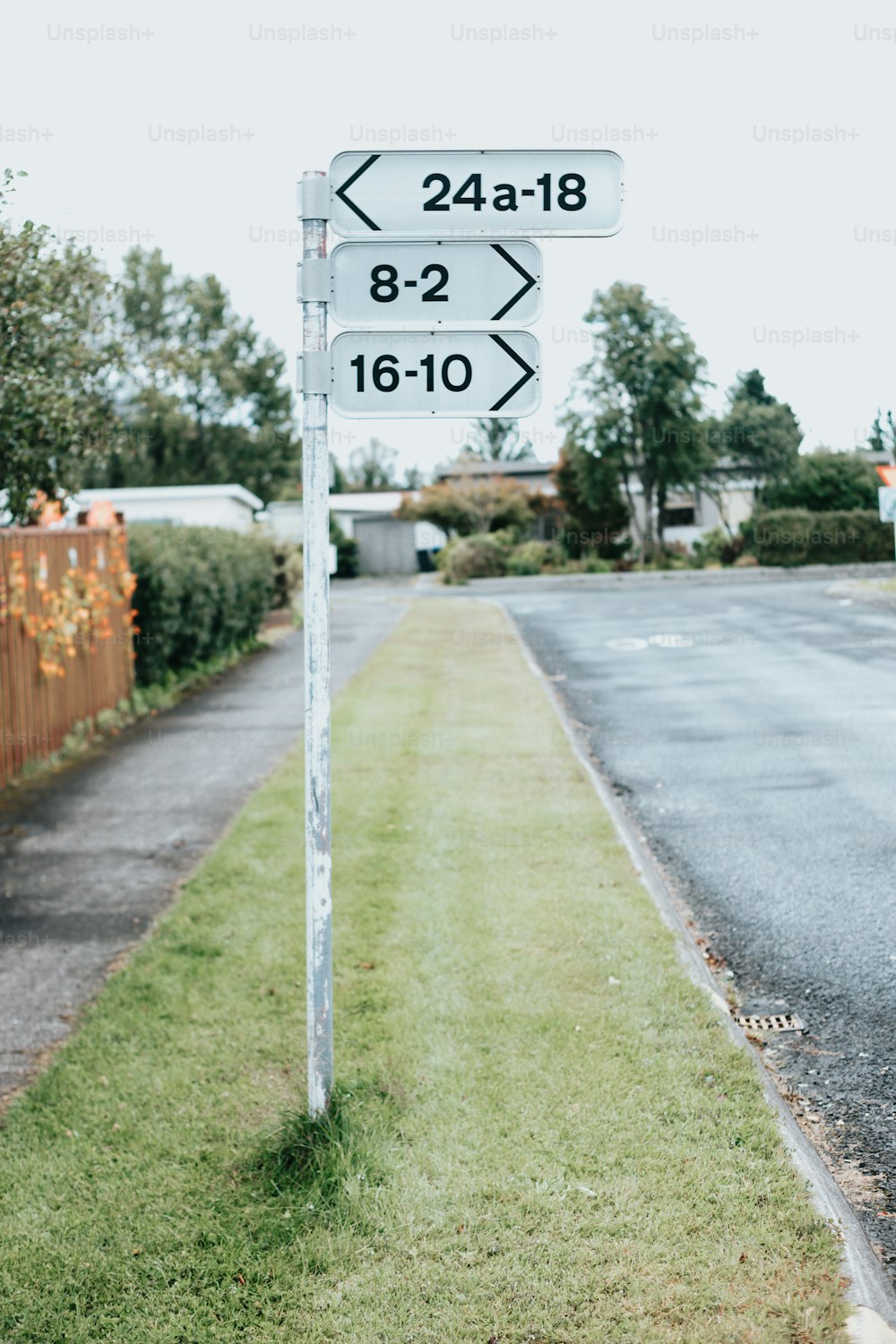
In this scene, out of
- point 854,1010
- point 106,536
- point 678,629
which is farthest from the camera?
point 678,629

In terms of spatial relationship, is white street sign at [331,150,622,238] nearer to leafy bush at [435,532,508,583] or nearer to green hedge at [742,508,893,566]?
leafy bush at [435,532,508,583]

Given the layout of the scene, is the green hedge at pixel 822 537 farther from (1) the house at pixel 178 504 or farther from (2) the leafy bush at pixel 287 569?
(2) the leafy bush at pixel 287 569

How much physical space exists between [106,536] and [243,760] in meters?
3.36

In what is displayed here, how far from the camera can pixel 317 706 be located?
3.76 metres

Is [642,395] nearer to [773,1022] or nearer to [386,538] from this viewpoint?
[386,538]

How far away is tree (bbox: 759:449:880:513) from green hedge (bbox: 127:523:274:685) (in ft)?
96.8

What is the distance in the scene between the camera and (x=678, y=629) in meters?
20.2

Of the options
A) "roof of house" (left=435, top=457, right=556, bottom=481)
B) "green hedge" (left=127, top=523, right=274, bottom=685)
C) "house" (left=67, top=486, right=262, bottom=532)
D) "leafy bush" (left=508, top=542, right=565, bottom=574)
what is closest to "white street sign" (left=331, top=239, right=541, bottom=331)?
"green hedge" (left=127, top=523, right=274, bottom=685)

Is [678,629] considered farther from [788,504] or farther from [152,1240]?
[788,504]

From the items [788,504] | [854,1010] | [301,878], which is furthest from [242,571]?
[788,504]

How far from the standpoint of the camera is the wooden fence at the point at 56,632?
9.94m

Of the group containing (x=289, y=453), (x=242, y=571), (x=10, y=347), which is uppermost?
(x=289, y=453)

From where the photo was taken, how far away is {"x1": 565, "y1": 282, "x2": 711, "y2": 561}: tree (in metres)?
39.9

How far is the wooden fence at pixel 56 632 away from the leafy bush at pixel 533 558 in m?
28.6
